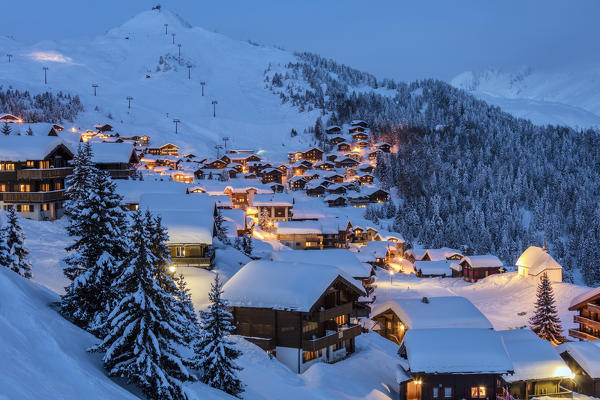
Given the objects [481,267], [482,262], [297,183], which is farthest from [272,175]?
[481,267]

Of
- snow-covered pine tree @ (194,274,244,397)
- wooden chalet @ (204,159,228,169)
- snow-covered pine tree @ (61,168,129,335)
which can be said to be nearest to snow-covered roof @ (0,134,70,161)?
snow-covered pine tree @ (61,168,129,335)

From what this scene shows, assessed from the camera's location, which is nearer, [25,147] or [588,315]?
[25,147]

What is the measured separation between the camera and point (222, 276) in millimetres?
37312

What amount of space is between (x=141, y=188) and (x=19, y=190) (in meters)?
11.5

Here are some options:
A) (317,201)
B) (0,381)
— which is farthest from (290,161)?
(0,381)

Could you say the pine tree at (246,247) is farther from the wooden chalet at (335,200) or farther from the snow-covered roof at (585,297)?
the wooden chalet at (335,200)

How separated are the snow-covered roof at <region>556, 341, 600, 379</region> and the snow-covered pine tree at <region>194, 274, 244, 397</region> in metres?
26.4

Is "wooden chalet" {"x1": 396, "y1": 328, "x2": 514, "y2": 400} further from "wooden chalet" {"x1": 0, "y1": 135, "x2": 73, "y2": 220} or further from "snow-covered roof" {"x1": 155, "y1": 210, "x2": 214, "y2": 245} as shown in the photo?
"wooden chalet" {"x1": 0, "y1": 135, "x2": 73, "y2": 220}

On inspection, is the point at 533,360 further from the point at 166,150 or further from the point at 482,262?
the point at 166,150

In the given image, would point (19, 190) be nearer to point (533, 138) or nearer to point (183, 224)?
point (183, 224)

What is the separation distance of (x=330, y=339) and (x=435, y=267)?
54.9 meters

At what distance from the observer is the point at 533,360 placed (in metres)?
30.5

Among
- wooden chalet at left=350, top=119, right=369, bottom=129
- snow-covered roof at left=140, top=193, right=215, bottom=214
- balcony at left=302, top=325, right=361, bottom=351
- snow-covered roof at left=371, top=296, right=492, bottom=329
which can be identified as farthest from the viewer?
wooden chalet at left=350, top=119, right=369, bottom=129

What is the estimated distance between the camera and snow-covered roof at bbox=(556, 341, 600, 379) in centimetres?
3231
